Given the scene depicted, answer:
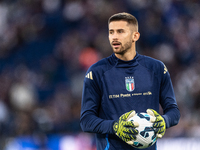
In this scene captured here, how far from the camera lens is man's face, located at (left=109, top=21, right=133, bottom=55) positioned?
374cm

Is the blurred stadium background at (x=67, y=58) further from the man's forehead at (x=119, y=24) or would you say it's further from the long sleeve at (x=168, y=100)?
the man's forehead at (x=119, y=24)

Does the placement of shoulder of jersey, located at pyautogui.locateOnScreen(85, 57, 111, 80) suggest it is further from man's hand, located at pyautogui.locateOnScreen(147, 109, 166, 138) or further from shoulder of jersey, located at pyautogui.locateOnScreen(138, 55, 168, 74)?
man's hand, located at pyautogui.locateOnScreen(147, 109, 166, 138)

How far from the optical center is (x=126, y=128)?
3.30 m

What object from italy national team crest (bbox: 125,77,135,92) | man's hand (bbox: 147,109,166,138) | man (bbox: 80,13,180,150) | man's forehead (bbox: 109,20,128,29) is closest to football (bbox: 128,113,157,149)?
man's hand (bbox: 147,109,166,138)

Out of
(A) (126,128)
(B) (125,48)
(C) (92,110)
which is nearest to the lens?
(A) (126,128)

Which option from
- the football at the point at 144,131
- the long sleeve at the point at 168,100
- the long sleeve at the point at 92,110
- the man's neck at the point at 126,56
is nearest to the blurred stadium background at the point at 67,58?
the long sleeve at the point at 168,100

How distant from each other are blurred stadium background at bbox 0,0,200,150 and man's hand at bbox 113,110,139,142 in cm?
494

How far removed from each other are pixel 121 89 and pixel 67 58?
7983 millimetres

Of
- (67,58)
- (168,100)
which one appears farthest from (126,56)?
(67,58)

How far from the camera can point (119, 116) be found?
3.70m

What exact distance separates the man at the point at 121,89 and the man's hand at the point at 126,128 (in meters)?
0.16

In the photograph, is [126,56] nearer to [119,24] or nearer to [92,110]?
[119,24]

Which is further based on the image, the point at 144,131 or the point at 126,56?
the point at 126,56

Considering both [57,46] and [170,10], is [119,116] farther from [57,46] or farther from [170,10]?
[170,10]
